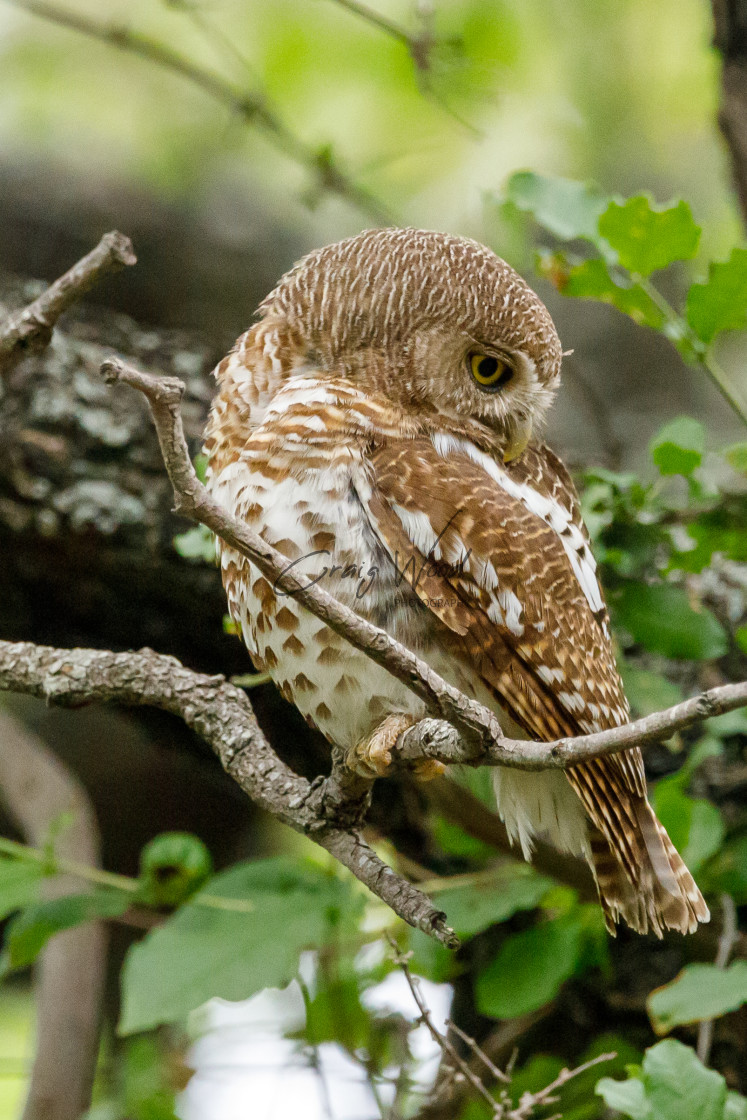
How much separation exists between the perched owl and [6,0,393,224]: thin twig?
1.07 meters

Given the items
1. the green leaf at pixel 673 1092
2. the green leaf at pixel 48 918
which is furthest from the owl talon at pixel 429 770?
the green leaf at pixel 48 918

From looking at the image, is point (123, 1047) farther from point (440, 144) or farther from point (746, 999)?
point (440, 144)

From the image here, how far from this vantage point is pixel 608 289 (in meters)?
2.15

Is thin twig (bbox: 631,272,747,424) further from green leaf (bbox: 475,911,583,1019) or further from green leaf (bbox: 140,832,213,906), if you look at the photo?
green leaf (bbox: 140,832,213,906)

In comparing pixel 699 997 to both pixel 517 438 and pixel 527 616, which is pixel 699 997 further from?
pixel 517 438

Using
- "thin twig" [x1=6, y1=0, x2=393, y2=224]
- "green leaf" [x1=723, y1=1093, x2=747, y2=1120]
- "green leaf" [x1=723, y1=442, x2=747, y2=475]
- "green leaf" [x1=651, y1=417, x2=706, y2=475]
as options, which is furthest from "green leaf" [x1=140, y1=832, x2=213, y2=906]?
"thin twig" [x1=6, y1=0, x2=393, y2=224]

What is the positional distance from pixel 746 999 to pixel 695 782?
0.84 m

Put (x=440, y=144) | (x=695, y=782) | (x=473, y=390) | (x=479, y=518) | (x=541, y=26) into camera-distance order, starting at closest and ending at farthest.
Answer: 1. (x=479, y=518)
2. (x=473, y=390)
3. (x=695, y=782)
4. (x=440, y=144)
5. (x=541, y=26)

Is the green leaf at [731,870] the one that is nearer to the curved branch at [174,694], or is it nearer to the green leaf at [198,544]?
the curved branch at [174,694]

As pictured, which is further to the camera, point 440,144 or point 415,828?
point 440,144

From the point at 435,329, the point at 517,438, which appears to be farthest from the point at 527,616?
the point at 435,329

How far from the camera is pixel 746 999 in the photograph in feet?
5.81

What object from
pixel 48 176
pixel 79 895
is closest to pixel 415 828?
pixel 79 895

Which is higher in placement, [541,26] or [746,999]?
[541,26]
